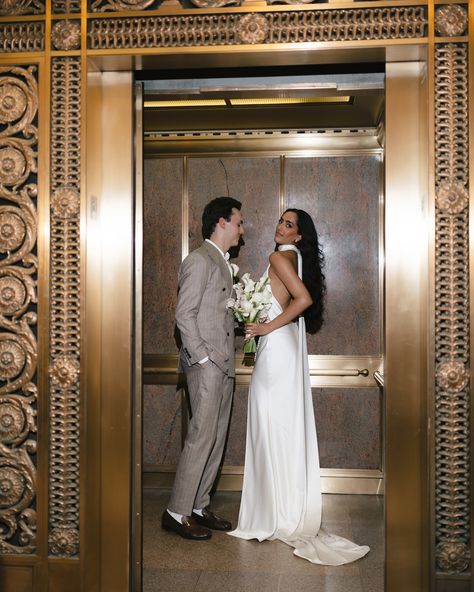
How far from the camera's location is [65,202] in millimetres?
3125

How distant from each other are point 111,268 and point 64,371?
49cm

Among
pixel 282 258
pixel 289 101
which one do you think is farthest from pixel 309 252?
pixel 289 101

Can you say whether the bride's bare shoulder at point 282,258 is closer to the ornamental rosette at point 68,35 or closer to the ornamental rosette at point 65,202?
the ornamental rosette at point 65,202

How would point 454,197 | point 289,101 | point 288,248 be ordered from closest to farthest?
point 454,197 < point 288,248 < point 289,101

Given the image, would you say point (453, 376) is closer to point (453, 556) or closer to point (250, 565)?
point (453, 556)

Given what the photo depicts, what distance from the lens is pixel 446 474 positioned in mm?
3000

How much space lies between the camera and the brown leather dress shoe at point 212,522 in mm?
4605

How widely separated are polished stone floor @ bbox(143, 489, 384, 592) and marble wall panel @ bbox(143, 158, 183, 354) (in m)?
1.57

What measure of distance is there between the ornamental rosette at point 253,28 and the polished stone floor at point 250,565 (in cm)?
258

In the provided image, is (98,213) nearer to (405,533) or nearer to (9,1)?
(9,1)

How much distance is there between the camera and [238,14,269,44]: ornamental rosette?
9.93 feet

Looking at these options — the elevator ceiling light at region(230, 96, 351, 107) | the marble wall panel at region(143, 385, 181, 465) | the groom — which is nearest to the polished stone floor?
the groom

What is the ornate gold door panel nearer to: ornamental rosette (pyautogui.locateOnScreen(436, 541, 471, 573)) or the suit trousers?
ornamental rosette (pyautogui.locateOnScreen(436, 541, 471, 573))

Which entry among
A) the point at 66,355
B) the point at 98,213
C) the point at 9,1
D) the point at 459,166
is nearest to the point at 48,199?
the point at 98,213
